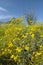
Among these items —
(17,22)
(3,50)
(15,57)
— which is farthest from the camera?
(17,22)

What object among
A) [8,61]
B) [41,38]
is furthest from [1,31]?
[41,38]

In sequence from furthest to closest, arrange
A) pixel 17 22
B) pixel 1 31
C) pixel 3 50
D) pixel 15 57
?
pixel 17 22, pixel 1 31, pixel 3 50, pixel 15 57

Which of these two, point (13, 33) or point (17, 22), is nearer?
point (13, 33)

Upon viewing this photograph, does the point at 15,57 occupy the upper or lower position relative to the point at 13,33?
lower

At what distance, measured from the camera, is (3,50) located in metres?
7.89

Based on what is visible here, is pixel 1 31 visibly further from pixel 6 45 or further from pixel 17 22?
pixel 17 22

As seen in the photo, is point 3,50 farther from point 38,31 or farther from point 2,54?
point 38,31

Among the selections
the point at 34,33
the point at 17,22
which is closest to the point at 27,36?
the point at 34,33

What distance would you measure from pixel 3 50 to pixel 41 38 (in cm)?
124

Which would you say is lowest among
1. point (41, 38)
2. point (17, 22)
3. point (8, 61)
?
point (8, 61)

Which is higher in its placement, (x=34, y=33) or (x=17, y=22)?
(x=17, y=22)

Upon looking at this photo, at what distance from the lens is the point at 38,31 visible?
767cm

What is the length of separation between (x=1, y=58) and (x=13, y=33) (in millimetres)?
856

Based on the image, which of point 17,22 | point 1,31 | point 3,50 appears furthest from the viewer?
point 17,22
